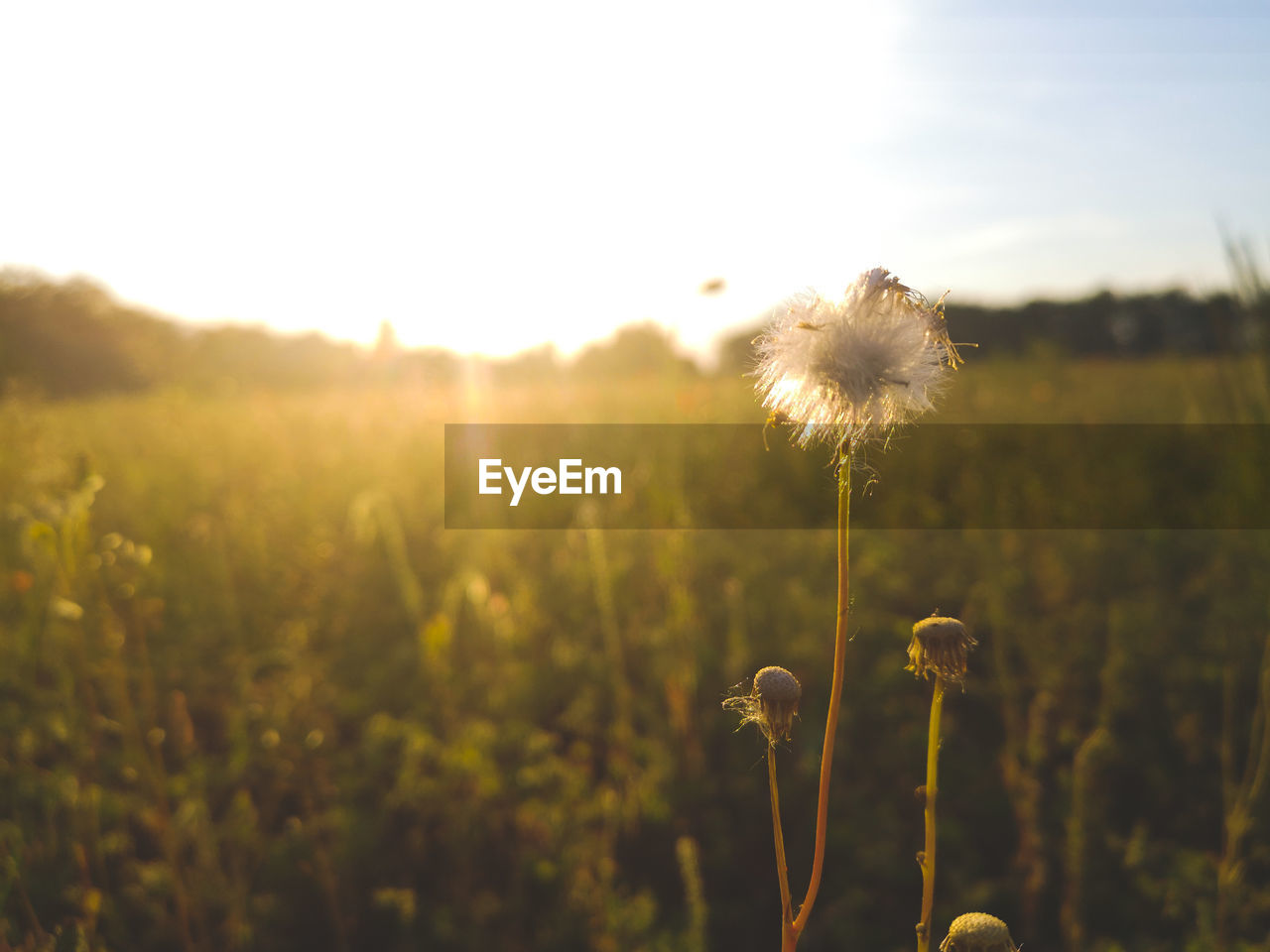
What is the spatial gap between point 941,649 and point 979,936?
19cm

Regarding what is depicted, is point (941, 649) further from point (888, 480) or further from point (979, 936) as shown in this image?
point (888, 480)

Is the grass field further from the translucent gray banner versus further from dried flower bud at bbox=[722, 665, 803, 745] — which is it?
dried flower bud at bbox=[722, 665, 803, 745]

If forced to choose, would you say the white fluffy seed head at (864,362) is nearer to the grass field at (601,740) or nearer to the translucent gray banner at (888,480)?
the grass field at (601,740)

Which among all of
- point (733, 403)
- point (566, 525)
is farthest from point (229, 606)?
point (733, 403)

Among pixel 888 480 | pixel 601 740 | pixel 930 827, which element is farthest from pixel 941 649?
pixel 888 480

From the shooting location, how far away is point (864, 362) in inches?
20.9

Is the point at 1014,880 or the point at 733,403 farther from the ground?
the point at 733,403

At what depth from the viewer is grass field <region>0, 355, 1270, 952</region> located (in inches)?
62.1

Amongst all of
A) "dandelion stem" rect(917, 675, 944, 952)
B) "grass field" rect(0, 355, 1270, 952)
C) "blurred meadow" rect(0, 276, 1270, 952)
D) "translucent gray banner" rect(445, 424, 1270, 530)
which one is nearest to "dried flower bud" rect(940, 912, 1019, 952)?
"dandelion stem" rect(917, 675, 944, 952)

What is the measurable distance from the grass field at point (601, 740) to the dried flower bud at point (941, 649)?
2.12ft

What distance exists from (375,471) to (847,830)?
11.5 ft

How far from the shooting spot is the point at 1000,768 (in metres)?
1.99

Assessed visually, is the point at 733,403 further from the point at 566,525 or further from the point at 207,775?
the point at 207,775

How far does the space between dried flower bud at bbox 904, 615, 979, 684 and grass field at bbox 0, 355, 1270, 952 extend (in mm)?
645
